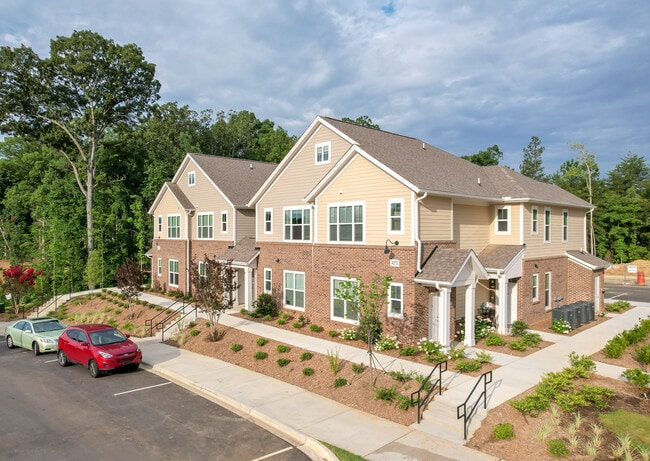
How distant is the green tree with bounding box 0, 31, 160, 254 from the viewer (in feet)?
121

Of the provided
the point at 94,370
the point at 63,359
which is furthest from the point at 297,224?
the point at 63,359

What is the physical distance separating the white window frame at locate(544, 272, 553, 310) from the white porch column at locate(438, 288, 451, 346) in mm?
8906

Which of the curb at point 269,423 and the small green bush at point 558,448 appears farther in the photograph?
the curb at point 269,423

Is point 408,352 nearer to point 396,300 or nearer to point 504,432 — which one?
point 396,300

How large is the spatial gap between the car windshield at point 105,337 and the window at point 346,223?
994cm

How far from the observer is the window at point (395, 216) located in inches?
687

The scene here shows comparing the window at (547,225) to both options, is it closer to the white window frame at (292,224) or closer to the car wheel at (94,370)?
the white window frame at (292,224)

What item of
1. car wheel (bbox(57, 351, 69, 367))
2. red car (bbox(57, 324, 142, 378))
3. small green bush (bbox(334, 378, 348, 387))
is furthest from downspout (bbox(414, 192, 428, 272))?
car wheel (bbox(57, 351, 69, 367))

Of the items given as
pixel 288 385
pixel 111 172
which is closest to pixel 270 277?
pixel 288 385

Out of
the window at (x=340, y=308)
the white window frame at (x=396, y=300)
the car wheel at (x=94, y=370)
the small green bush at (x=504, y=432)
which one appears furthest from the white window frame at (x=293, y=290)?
the small green bush at (x=504, y=432)

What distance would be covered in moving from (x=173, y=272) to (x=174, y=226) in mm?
3672

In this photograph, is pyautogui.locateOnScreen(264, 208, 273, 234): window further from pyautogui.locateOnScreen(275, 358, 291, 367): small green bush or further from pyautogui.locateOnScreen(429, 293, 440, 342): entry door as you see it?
pyautogui.locateOnScreen(429, 293, 440, 342): entry door

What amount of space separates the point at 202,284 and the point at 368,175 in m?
8.87

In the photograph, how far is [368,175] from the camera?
18500mm
